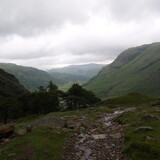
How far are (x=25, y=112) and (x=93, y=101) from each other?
1373 inches

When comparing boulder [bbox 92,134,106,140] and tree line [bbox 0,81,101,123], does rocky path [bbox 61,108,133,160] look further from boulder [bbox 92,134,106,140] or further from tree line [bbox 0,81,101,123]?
tree line [bbox 0,81,101,123]

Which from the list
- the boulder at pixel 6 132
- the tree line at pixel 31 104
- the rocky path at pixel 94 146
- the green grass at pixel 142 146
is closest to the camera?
the green grass at pixel 142 146

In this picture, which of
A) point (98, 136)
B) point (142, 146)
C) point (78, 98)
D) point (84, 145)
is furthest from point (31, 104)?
point (142, 146)

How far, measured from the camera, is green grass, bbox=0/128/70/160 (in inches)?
819

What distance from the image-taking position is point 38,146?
902 inches

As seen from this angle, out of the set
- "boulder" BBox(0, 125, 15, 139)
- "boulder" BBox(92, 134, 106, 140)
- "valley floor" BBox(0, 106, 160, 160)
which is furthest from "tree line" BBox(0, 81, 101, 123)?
"boulder" BBox(92, 134, 106, 140)

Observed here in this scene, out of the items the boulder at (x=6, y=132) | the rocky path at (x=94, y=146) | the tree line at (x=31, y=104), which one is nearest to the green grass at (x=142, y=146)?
the rocky path at (x=94, y=146)

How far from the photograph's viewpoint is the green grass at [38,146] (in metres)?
20.8

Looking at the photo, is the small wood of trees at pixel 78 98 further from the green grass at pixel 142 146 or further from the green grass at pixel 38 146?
the green grass at pixel 142 146

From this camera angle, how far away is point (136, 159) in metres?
18.9

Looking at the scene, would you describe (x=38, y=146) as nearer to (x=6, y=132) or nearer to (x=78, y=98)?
(x=6, y=132)

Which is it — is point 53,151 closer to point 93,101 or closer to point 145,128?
point 145,128

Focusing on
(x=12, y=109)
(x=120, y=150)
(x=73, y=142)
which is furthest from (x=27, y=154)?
(x=12, y=109)

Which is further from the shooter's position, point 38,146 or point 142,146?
point 38,146
